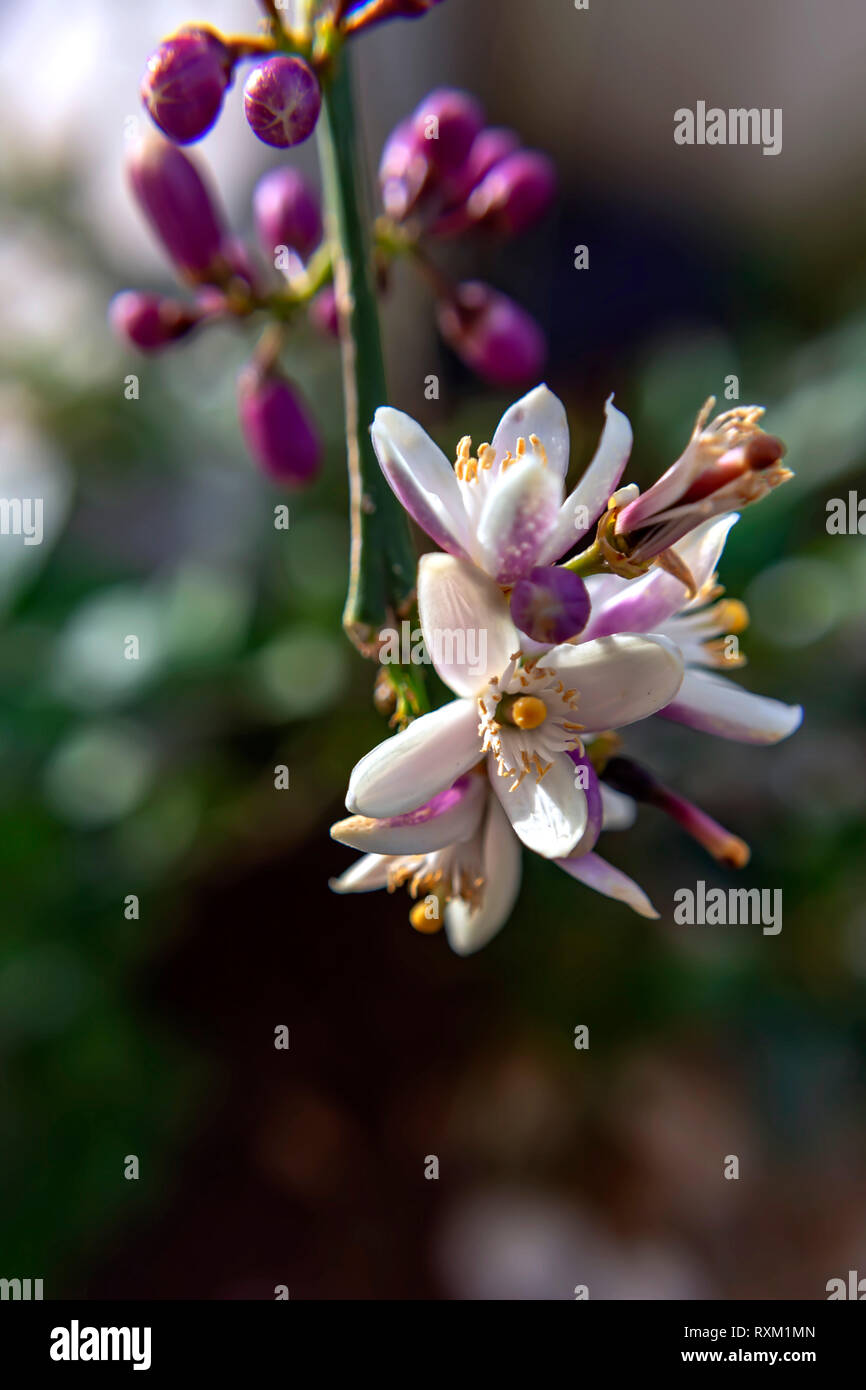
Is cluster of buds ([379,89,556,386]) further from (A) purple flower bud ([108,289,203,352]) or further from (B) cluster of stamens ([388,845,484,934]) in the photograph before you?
(B) cluster of stamens ([388,845,484,934])

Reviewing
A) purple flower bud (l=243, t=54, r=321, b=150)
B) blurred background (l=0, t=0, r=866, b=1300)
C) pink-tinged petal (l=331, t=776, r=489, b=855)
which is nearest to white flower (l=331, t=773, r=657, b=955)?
pink-tinged petal (l=331, t=776, r=489, b=855)

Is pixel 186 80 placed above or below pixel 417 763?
above

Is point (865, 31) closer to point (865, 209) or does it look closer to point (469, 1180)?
point (865, 209)

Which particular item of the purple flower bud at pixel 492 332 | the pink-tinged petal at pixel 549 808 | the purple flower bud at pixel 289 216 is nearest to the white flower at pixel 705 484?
the pink-tinged petal at pixel 549 808

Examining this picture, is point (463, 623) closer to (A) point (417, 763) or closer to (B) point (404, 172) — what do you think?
(A) point (417, 763)

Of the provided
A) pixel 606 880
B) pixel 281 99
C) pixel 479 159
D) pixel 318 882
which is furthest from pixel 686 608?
pixel 318 882

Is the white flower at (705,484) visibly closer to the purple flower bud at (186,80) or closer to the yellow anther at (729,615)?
the yellow anther at (729,615)
